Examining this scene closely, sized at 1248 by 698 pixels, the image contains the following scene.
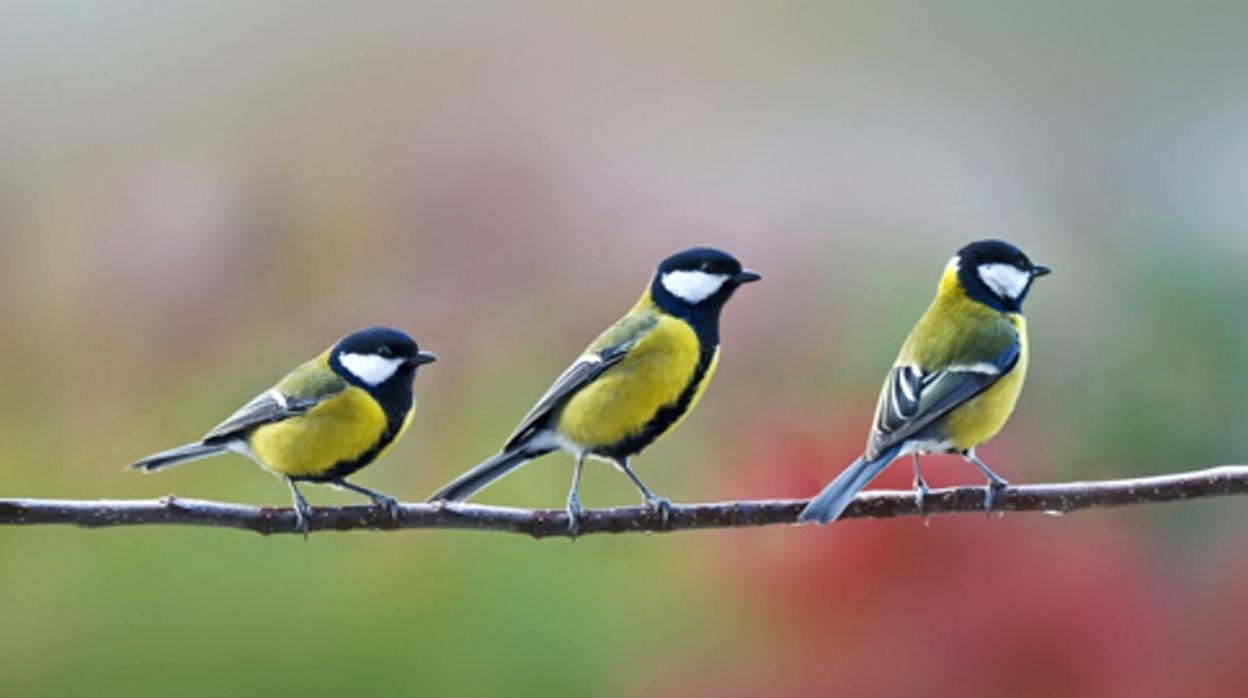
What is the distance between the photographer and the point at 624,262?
6.32 ft

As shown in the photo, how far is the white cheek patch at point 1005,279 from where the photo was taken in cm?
131

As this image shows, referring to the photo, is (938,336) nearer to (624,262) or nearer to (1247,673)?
(624,262)

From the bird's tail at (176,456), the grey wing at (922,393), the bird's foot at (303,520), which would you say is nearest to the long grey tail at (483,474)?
the bird's foot at (303,520)

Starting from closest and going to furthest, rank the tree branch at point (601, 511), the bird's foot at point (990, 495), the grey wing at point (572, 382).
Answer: the tree branch at point (601, 511), the bird's foot at point (990, 495), the grey wing at point (572, 382)

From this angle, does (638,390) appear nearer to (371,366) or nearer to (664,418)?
(664,418)

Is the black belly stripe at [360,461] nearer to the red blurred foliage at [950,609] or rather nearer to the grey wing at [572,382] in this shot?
the grey wing at [572,382]

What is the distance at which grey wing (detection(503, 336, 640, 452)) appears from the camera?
130 centimetres

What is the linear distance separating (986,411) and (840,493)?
0.27m

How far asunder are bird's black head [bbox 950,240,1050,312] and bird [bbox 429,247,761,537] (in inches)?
9.5

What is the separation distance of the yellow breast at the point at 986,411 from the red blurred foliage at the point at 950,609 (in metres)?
0.46

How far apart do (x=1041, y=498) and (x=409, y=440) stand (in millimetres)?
912

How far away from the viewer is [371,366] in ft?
4.16

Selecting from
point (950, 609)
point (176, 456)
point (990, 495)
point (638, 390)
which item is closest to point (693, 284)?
point (638, 390)

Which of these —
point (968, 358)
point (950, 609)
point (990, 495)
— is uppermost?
point (968, 358)
